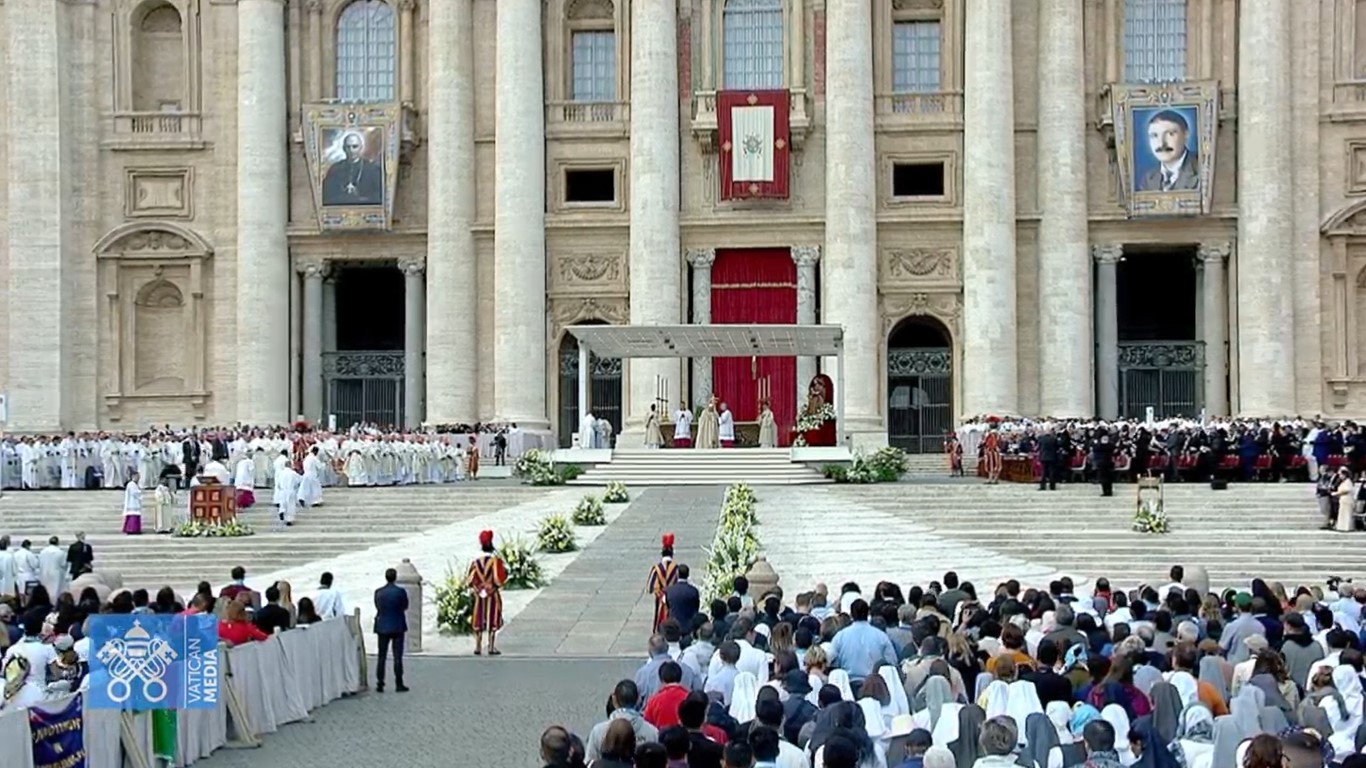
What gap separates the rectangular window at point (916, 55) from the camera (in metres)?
54.1

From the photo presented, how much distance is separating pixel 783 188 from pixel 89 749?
40484mm

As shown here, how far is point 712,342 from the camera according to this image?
155 ft

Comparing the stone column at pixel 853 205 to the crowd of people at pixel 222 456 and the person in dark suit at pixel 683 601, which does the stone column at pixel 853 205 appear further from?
the person in dark suit at pixel 683 601

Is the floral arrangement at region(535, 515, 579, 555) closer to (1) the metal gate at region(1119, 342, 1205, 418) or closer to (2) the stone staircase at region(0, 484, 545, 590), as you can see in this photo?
(2) the stone staircase at region(0, 484, 545, 590)

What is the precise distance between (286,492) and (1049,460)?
15082 millimetres

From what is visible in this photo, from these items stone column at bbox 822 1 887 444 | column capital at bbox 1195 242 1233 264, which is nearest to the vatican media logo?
stone column at bbox 822 1 887 444

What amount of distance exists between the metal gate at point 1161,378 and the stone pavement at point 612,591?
70.6ft

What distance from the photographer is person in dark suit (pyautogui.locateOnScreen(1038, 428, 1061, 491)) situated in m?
37.8

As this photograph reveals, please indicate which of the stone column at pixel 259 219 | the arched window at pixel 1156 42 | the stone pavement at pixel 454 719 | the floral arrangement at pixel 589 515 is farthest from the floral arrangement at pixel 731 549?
the arched window at pixel 1156 42

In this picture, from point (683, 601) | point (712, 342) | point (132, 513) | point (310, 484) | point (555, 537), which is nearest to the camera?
point (683, 601)

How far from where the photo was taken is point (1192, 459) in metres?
39.8

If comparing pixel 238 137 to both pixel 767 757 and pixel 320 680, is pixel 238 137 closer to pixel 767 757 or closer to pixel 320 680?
pixel 320 680

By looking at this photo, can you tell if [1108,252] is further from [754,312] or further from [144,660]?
[144,660]

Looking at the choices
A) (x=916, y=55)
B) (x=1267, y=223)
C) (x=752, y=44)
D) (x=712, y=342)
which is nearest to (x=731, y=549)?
(x=712, y=342)
